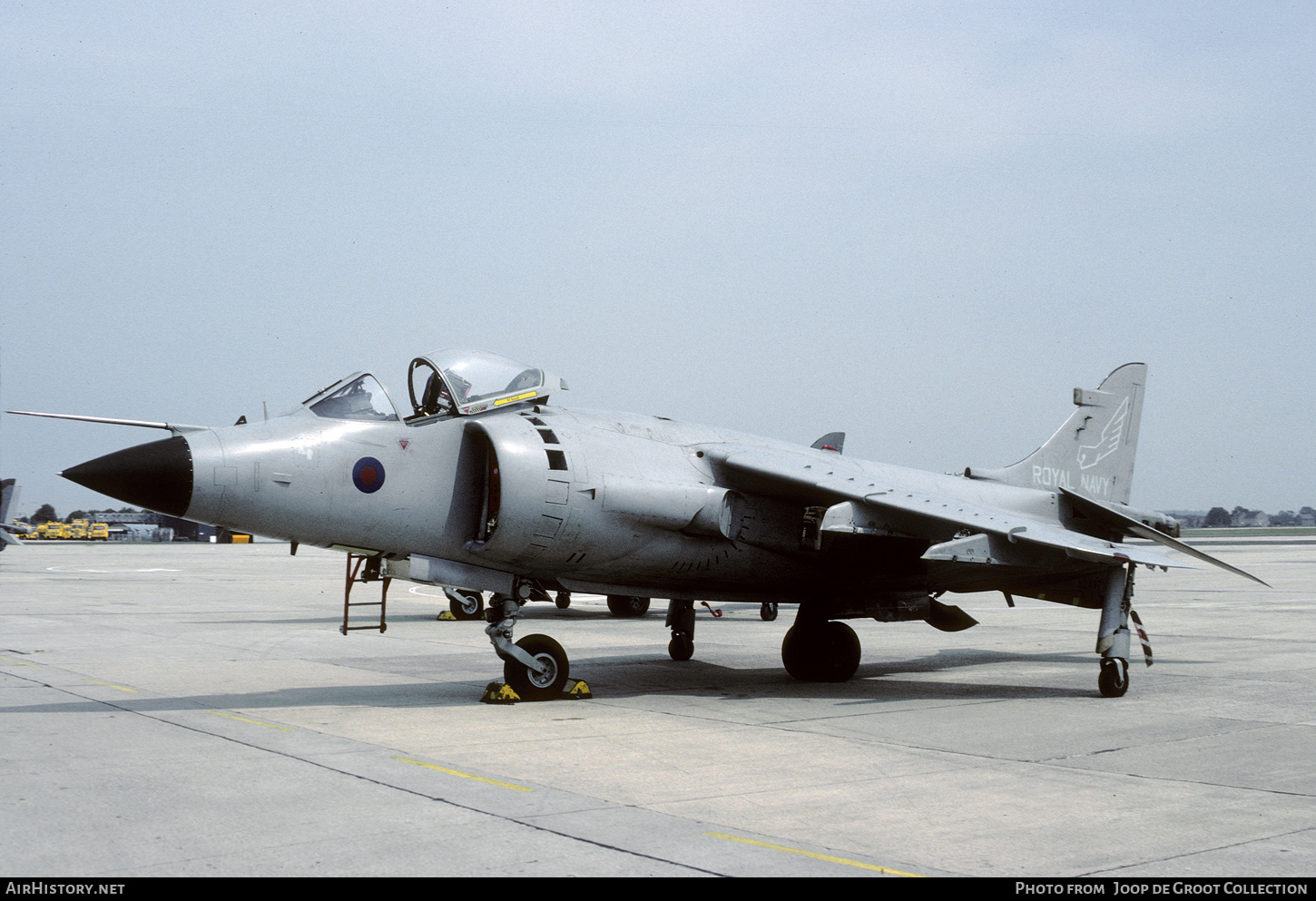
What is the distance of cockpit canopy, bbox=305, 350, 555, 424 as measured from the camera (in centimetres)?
1058

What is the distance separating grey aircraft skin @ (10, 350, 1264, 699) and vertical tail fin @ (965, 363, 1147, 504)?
2.00m

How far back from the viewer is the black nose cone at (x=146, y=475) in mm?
8922

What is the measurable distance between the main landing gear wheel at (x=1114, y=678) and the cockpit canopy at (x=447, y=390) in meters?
6.46

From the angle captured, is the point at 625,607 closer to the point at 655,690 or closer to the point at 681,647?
the point at 681,647

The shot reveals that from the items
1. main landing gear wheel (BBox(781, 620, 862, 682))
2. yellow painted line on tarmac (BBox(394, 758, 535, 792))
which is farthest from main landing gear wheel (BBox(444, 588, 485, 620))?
yellow painted line on tarmac (BBox(394, 758, 535, 792))

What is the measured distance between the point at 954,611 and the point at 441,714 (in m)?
7.36

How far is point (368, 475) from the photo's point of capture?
1023 centimetres

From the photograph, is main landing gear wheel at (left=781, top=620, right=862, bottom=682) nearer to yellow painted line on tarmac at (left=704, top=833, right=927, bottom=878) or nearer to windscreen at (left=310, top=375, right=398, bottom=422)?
windscreen at (left=310, top=375, right=398, bottom=422)

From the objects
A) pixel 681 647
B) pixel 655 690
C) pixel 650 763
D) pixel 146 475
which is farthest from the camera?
pixel 681 647

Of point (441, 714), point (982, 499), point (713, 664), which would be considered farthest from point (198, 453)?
point (982, 499)

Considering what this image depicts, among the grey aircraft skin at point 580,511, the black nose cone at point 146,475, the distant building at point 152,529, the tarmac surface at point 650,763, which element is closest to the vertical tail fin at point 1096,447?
the grey aircraft skin at point 580,511

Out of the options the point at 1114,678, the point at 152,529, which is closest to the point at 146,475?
the point at 1114,678

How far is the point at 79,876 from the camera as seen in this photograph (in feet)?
16.4

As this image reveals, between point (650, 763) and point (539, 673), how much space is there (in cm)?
328
